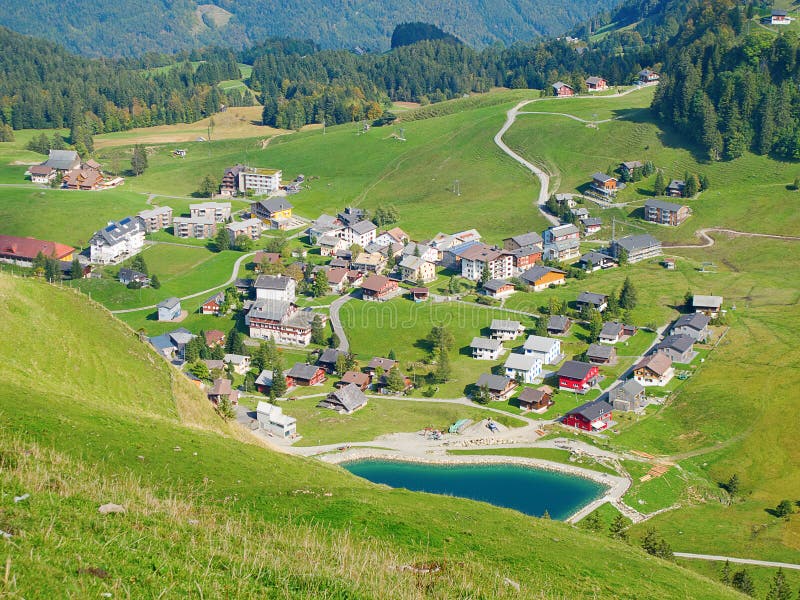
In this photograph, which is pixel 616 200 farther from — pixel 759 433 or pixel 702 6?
pixel 702 6

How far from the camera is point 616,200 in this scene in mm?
111688

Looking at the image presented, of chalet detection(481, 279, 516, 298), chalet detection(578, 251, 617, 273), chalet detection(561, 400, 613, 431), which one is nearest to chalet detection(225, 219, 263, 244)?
chalet detection(481, 279, 516, 298)

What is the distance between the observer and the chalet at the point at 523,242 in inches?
3836

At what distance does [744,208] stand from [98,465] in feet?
314

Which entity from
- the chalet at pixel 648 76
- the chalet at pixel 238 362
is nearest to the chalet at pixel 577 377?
the chalet at pixel 238 362

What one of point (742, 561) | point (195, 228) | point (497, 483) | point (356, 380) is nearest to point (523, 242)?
point (356, 380)

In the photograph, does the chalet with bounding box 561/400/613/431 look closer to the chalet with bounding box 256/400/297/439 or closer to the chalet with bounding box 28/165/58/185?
the chalet with bounding box 256/400/297/439

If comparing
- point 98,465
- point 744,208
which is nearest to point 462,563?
point 98,465

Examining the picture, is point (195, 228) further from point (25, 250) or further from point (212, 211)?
point (25, 250)

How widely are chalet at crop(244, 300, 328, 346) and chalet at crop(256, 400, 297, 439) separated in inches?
648

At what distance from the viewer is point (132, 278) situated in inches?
3681

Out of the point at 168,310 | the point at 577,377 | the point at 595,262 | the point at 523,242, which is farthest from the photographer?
the point at 523,242

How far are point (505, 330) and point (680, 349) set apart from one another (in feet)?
49.9

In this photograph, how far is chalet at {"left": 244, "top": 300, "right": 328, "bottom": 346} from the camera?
8181 cm
